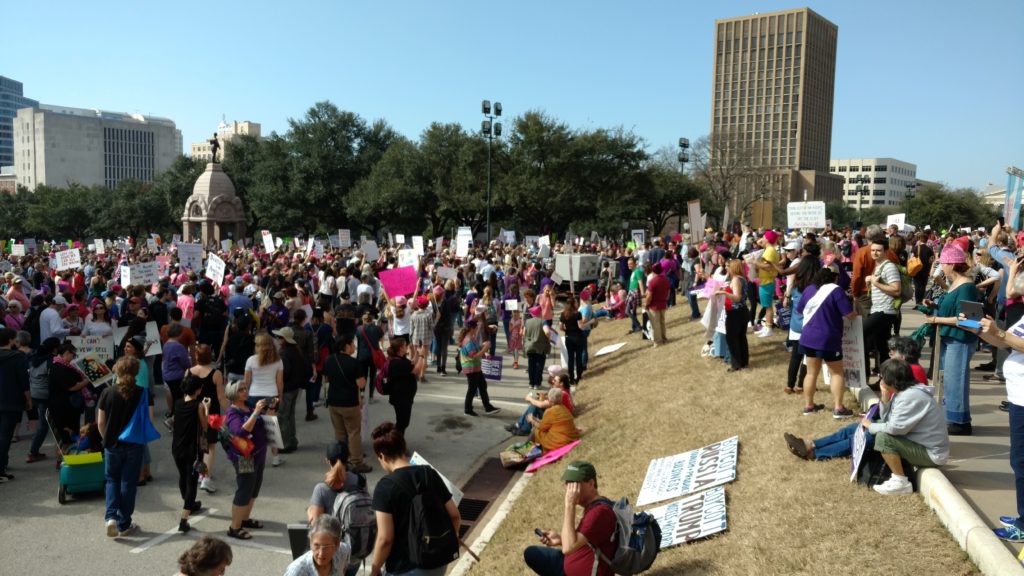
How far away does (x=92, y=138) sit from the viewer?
15938 centimetres

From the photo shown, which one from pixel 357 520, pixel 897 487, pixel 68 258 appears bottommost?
pixel 357 520

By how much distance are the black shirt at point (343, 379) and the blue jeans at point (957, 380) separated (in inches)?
256

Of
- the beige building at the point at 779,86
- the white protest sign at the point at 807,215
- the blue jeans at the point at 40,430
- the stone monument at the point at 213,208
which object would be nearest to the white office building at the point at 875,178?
the beige building at the point at 779,86

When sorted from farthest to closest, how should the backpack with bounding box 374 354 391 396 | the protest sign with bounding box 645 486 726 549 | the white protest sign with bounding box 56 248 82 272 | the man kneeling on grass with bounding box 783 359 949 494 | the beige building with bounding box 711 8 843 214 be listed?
the beige building with bounding box 711 8 843 214
the white protest sign with bounding box 56 248 82 272
the backpack with bounding box 374 354 391 396
the protest sign with bounding box 645 486 726 549
the man kneeling on grass with bounding box 783 359 949 494

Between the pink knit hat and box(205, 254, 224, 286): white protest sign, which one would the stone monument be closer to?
box(205, 254, 224, 286): white protest sign

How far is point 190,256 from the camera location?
61.9 ft

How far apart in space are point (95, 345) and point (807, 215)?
15.6m

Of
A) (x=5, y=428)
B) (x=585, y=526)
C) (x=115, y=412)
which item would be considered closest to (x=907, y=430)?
(x=585, y=526)

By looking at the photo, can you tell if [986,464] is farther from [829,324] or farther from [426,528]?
[426,528]

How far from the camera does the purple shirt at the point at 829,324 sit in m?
7.80

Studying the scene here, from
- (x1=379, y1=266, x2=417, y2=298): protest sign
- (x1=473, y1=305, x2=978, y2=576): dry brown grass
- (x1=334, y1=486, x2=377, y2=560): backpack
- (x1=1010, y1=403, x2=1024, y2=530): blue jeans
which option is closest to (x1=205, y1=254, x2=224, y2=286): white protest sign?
(x1=379, y1=266, x2=417, y2=298): protest sign

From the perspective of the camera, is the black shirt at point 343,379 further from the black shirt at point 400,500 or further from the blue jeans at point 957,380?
the blue jeans at point 957,380

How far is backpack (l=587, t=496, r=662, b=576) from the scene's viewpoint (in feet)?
16.2

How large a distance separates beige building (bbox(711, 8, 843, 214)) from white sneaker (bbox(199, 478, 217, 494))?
127561 mm
